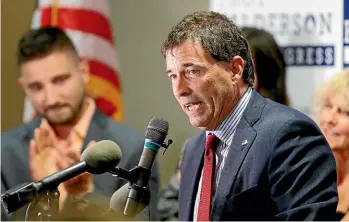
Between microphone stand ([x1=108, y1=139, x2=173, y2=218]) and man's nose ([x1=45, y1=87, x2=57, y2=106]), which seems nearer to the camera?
microphone stand ([x1=108, y1=139, x2=173, y2=218])

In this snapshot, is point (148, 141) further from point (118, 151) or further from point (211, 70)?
point (211, 70)

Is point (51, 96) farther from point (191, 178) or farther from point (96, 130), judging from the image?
point (191, 178)

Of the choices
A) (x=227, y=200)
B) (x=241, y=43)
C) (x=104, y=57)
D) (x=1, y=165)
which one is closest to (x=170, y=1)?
(x=104, y=57)

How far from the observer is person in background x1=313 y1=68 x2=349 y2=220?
3.16 metres

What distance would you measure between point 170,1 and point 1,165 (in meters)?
1.30

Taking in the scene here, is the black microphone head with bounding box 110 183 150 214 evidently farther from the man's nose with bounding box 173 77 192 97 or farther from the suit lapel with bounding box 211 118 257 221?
the man's nose with bounding box 173 77 192 97

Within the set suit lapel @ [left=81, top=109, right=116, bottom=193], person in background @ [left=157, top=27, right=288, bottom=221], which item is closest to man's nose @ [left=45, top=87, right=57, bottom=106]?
suit lapel @ [left=81, top=109, right=116, bottom=193]

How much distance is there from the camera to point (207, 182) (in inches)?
93.7

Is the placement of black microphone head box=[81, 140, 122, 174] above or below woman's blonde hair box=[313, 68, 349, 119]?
below

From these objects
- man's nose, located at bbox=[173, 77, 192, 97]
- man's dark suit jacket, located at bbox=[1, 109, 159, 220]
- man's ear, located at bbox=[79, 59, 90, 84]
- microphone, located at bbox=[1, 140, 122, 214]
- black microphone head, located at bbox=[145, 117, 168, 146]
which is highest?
man's ear, located at bbox=[79, 59, 90, 84]

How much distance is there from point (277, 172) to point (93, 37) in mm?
2253

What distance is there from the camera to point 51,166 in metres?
3.91

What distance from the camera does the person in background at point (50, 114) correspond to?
391 centimetres

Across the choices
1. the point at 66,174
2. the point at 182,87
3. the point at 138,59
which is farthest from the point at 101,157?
the point at 138,59
